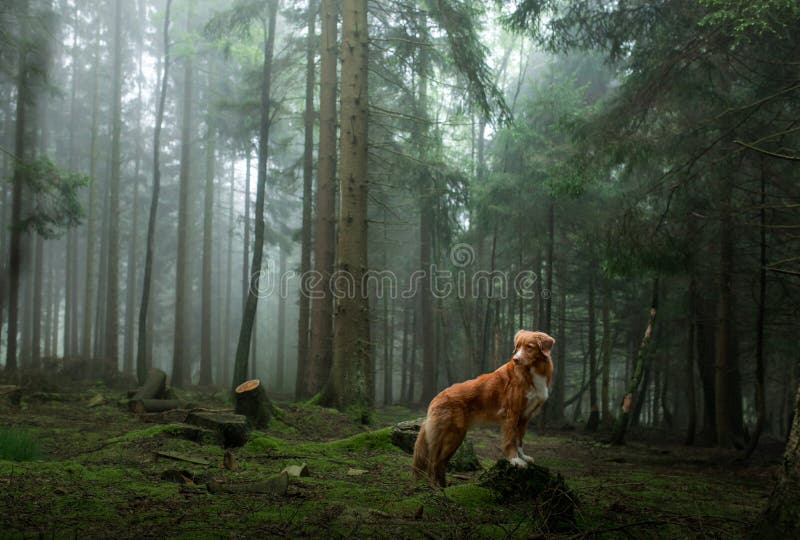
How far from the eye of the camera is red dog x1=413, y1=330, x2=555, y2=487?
15.1 ft

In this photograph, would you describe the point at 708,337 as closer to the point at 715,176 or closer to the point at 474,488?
the point at 715,176

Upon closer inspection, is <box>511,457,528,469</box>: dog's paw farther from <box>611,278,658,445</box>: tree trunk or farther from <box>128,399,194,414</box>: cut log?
<box>128,399,194,414</box>: cut log

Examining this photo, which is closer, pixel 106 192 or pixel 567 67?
pixel 567 67

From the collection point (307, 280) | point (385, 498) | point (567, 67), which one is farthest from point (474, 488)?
point (567, 67)

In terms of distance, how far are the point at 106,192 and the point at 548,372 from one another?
27851 mm

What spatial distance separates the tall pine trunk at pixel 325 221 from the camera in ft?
44.5

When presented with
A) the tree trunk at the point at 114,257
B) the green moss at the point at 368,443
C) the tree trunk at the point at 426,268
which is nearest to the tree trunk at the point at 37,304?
the tree trunk at the point at 114,257

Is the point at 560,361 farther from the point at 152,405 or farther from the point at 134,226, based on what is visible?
the point at 134,226

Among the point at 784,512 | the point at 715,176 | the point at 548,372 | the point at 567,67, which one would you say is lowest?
the point at 784,512

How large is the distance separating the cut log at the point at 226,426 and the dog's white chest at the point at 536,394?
4.28 m

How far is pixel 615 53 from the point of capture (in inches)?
418

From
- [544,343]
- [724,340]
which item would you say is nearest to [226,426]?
[544,343]

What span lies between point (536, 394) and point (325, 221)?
1005 cm

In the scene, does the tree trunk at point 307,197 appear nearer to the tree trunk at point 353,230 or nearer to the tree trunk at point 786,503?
the tree trunk at point 353,230
